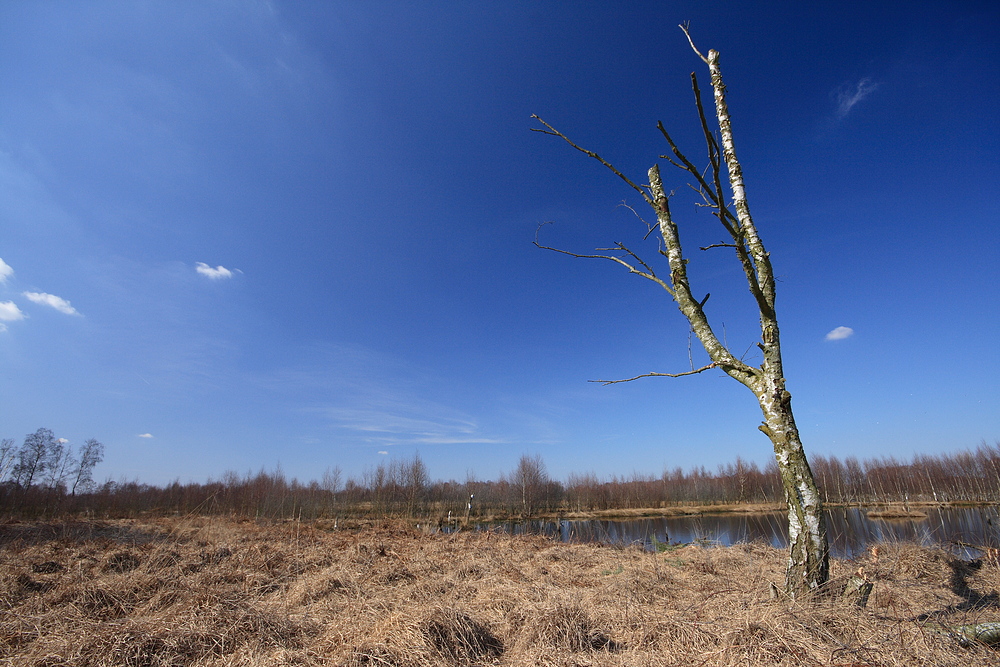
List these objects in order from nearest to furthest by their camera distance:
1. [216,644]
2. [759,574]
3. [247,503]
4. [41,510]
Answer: [216,644] → [759,574] → [41,510] → [247,503]

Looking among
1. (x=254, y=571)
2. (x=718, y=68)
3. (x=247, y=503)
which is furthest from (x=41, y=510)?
(x=718, y=68)

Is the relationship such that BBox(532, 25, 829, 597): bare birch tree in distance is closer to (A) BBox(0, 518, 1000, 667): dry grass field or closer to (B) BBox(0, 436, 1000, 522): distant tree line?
(A) BBox(0, 518, 1000, 667): dry grass field

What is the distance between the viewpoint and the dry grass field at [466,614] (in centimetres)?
259

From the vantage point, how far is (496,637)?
11.3 feet

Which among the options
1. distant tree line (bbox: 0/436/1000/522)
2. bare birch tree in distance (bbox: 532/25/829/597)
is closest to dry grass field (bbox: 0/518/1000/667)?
bare birch tree in distance (bbox: 532/25/829/597)

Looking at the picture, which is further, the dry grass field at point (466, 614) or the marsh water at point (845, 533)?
the marsh water at point (845, 533)

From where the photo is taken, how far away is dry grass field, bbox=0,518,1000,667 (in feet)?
8.50

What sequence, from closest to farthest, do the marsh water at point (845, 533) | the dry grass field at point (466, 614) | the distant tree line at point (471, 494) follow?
the dry grass field at point (466, 614) → the marsh water at point (845, 533) → the distant tree line at point (471, 494)

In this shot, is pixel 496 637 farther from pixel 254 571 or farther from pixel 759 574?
pixel 254 571

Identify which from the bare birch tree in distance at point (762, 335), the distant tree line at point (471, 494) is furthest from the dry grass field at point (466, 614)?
the distant tree line at point (471, 494)

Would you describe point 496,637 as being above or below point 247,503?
above

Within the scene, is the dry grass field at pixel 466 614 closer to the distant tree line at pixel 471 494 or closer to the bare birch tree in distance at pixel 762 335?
the bare birch tree in distance at pixel 762 335

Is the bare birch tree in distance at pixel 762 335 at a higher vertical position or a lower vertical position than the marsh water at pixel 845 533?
higher

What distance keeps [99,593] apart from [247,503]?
45033mm
